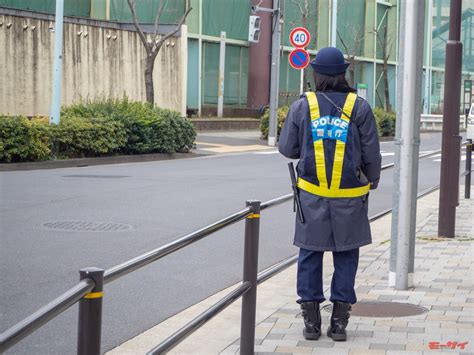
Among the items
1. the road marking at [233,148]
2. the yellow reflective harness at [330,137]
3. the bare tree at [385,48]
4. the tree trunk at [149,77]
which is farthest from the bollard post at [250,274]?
the bare tree at [385,48]

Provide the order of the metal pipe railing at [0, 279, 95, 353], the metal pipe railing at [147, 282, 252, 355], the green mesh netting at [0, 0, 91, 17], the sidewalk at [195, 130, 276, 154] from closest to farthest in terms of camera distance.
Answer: the metal pipe railing at [0, 279, 95, 353]
the metal pipe railing at [147, 282, 252, 355]
the sidewalk at [195, 130, 276, 154]
the green mesh netting at [0, 0, 91, 17]

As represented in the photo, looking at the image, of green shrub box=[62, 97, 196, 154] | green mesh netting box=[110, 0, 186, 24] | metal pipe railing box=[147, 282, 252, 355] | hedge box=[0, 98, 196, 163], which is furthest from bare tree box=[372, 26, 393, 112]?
metal pipe railing box=[147, 282, 252, 355]

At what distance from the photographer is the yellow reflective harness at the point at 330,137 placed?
19.4 ft

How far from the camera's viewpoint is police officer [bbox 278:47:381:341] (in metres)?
5.94

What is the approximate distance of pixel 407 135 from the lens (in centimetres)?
788

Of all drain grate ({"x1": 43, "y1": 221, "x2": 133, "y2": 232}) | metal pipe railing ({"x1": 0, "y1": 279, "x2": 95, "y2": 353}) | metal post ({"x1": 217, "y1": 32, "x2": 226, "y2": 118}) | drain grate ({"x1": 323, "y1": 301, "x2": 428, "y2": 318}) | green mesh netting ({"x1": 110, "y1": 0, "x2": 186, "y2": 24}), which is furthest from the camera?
metal post ({"x1": 217, "y1": 32, "x2": 226, "y2": 118})

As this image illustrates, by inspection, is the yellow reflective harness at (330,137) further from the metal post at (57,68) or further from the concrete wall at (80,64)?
the concrete wall at (80,64)

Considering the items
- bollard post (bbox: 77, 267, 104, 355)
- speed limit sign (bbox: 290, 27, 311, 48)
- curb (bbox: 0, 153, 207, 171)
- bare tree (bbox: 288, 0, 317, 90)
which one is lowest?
curb (bbox: 0, 153, 207, 171)

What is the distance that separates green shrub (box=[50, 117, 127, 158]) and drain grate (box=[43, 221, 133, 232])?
1140cm

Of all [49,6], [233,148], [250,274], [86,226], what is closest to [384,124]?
[233,148]

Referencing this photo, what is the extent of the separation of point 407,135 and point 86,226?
17.3ft

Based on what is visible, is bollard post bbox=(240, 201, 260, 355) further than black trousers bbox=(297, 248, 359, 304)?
No

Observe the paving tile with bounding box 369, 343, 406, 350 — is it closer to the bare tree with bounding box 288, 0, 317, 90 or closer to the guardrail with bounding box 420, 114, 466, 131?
the bare tree with bounding box 288, 0, 317, 90

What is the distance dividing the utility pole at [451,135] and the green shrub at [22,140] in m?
12.2
